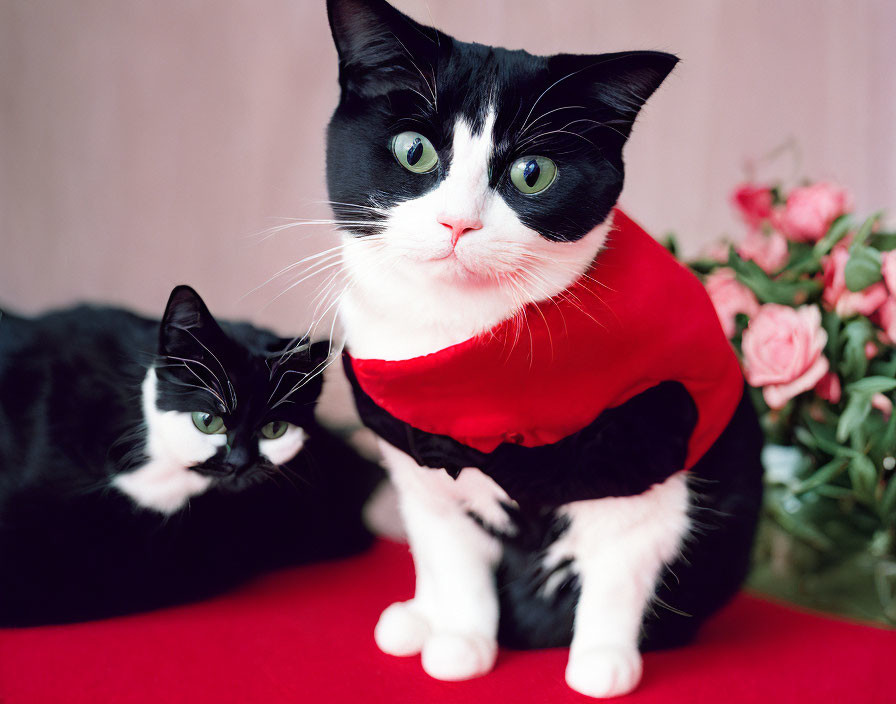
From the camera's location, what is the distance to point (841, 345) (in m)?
0.97

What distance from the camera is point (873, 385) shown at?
2.97ft

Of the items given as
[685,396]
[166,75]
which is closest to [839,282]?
[685,396]

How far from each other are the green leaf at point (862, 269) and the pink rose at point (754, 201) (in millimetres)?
245

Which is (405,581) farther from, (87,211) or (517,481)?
(87,211)

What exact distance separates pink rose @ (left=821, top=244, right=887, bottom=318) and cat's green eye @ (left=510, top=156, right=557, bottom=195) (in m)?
0.50

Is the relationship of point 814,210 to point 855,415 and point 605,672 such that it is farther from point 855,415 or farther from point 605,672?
point 605,672

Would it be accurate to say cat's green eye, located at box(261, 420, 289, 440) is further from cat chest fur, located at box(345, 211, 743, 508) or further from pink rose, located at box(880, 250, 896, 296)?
pink rose, located at box(880, 250, 896, 296)

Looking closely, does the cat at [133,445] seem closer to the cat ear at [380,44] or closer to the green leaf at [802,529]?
the cat ear at [380,44]

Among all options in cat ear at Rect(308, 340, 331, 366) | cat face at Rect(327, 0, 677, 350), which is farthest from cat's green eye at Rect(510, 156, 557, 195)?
cat ear at Rect(308, 340, 331, 366)

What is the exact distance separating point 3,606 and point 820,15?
1.58 metres

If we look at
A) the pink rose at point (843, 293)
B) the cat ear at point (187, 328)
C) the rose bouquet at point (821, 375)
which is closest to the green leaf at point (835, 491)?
the rose bouquet at point (821, 375)

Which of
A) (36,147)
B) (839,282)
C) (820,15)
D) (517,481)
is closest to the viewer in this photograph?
(517,481)

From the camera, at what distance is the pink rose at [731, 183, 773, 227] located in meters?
1.15

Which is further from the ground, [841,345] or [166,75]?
[166,75]
